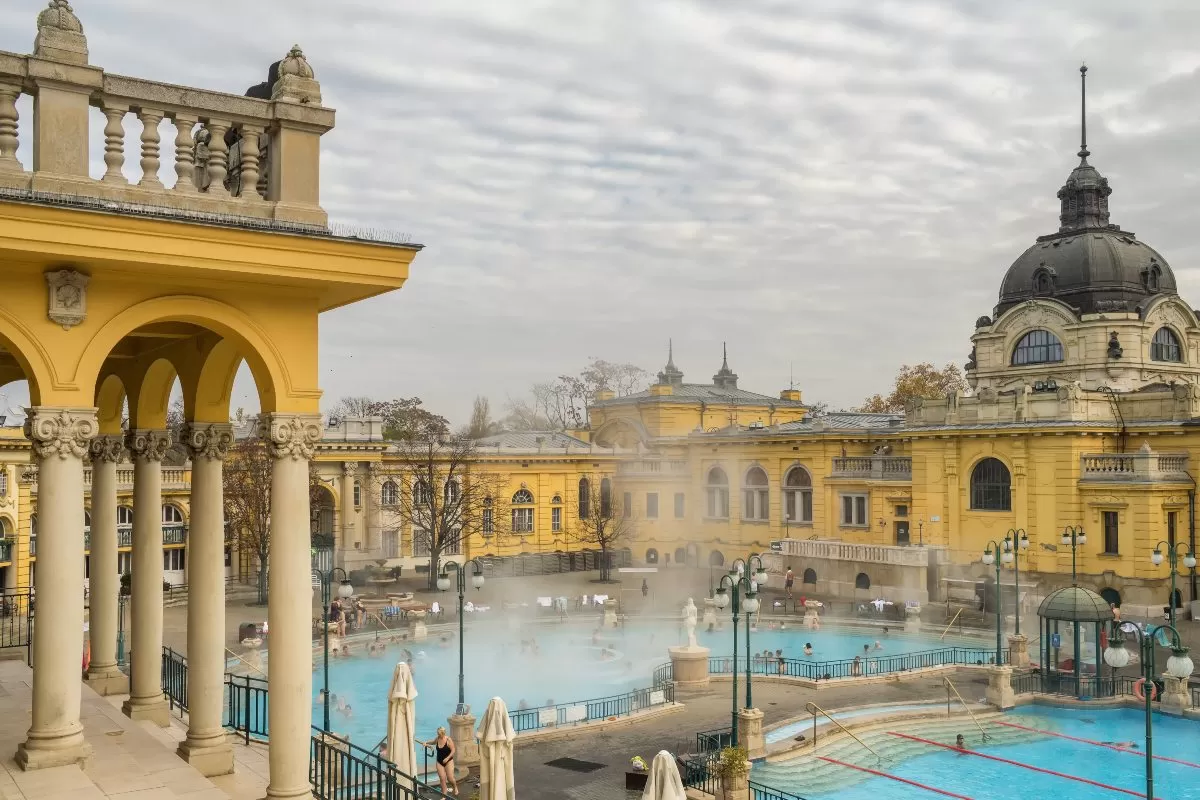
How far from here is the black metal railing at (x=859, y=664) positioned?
105ft

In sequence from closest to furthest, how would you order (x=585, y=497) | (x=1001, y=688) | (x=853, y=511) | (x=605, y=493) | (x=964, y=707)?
(x=964, y=707) < (x=1001, y=688) < (x=853, y=511) < (x=585, y=497) < (x=605, y=493)

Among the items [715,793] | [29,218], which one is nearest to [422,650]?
[715,793]

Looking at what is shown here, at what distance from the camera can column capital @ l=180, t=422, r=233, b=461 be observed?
12477 mm

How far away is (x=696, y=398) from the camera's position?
6781cm

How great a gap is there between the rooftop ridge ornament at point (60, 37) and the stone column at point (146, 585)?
5574mm

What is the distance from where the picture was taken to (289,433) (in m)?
10.4

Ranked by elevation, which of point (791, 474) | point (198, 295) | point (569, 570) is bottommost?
point (569, 570)

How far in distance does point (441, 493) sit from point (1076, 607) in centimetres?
3734

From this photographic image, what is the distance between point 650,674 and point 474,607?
12650 mm

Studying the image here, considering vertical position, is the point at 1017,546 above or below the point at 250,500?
below

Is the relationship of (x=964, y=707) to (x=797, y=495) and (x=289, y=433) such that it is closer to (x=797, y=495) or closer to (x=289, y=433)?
(x=289, y=433)

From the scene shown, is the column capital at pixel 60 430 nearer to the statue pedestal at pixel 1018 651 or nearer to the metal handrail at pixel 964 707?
the metal handrail at pixel 964 707

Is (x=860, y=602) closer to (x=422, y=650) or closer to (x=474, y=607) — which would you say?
(x=474, y=607)

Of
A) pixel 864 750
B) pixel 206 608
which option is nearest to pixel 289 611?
pixel 206 608
